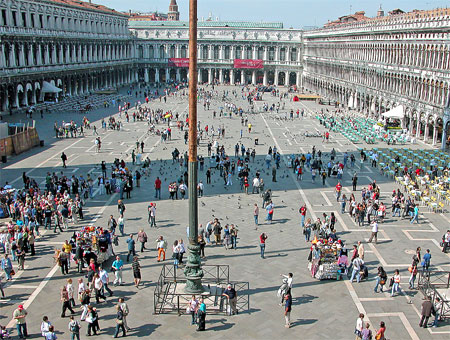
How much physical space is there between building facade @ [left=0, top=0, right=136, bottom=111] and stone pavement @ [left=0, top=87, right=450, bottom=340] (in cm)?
2621

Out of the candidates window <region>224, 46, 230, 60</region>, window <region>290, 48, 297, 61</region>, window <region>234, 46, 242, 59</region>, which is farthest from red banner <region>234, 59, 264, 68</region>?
window <region>290, 48, 297, 61</region>

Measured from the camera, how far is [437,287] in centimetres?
1983

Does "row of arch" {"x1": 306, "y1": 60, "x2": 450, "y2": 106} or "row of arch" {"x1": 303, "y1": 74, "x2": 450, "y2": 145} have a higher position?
"row of arch" {"x1": 306, "y1": 60, "x2": 450, "y2": 106}

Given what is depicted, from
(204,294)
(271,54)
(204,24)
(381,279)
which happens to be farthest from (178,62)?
(204,294)

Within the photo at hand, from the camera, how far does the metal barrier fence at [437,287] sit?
17698 millimetres

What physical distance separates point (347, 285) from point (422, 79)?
3930 centimetres

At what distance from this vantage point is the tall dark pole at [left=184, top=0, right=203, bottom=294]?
56.2 feet

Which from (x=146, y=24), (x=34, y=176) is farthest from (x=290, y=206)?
(x=146, y=24)

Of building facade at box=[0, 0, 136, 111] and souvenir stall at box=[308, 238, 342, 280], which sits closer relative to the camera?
souvenir stall at box=[308, 238, 342, 280]

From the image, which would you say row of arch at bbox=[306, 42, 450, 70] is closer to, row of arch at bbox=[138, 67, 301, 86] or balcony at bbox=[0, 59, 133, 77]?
row of arch at bbox=[138, 67, 301, 86]

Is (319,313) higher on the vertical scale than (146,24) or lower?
lower

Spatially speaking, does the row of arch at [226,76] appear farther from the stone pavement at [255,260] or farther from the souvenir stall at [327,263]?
the souvenir stall at [327,263]

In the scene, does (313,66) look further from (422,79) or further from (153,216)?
(153,216)

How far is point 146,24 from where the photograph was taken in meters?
133
